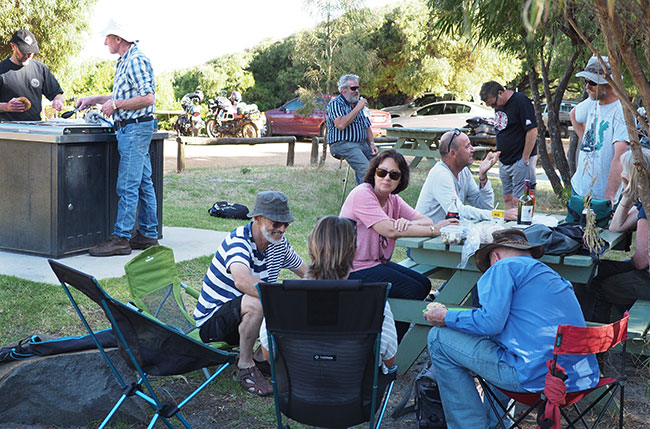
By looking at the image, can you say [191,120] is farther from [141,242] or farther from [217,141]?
→ [141,242]

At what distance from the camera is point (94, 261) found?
5848mm

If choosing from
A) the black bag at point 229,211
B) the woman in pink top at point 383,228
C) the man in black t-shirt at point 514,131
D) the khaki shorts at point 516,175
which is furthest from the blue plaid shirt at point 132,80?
the khaki shorts at point 516,175

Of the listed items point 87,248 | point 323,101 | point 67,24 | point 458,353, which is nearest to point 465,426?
point 458,353

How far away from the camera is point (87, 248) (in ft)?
20.2

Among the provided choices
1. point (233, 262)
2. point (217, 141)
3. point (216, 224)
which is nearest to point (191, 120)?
point (217, 141)

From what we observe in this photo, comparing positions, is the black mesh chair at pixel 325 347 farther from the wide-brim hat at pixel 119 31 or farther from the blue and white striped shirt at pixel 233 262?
the wide-brim hat at pixel 119 31

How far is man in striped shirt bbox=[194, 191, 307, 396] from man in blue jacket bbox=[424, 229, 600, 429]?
3.54ft

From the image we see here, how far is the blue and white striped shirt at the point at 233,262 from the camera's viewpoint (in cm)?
373

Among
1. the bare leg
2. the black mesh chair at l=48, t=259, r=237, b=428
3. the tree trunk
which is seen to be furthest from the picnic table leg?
the tree trunk

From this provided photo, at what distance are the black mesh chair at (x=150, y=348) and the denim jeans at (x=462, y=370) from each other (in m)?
0.92

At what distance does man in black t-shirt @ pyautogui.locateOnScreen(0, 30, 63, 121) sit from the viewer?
22.7ft

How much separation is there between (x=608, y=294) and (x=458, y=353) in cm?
189

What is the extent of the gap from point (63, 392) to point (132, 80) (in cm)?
325

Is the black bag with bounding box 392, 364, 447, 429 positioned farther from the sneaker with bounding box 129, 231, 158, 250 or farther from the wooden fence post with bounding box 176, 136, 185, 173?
the wooden fence post with bounding box 176, 136, 185, 173
